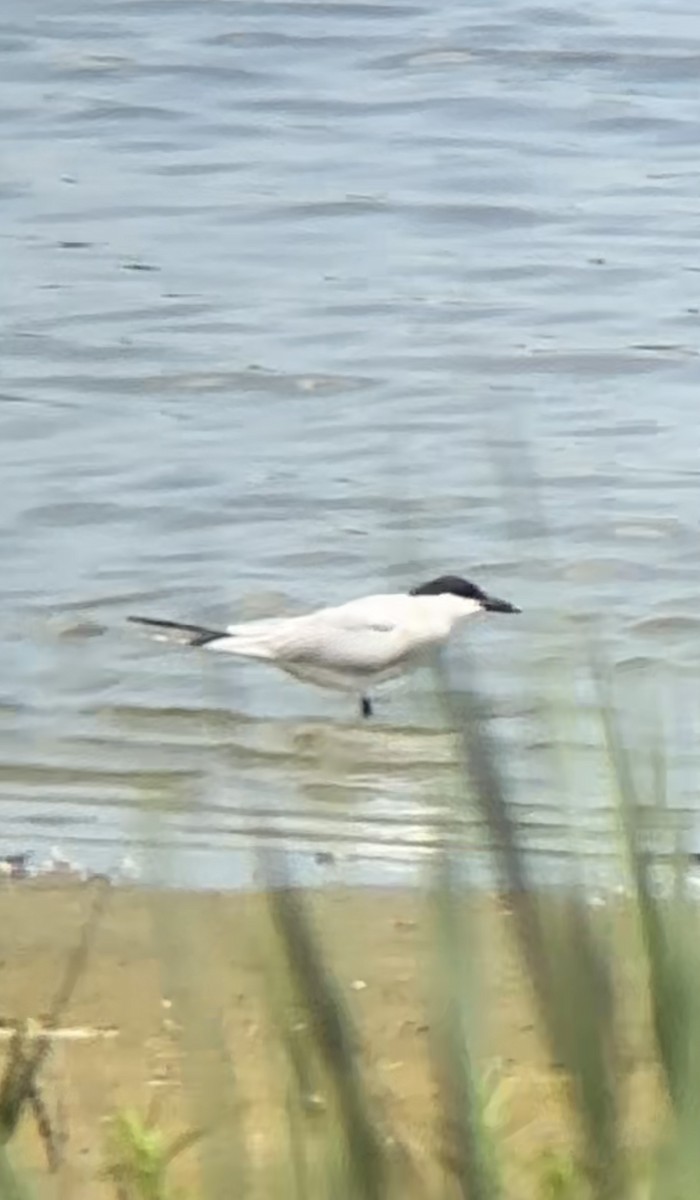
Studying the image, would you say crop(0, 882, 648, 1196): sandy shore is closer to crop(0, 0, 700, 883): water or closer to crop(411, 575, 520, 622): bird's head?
crop(0, 0, 700, 883): water

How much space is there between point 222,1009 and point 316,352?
10.1 metres

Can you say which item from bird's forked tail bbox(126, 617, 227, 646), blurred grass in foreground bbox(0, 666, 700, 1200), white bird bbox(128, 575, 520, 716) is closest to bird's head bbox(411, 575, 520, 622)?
white bird bbox(128, 575, 520, 716)

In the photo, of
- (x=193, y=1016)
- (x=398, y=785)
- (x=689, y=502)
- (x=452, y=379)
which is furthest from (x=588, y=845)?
(x=452, y=379)

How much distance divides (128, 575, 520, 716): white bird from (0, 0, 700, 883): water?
0.08 metres

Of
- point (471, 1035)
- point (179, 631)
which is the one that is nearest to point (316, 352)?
point (179, 631)

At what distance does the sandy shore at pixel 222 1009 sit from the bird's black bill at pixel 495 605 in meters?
2.20

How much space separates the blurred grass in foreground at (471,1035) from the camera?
1.46 metres

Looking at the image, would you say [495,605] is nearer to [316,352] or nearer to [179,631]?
[179,631]

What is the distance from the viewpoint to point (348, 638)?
7539 millimetres

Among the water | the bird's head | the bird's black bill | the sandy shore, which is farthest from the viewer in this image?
the bird's black bill

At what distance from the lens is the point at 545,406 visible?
1082cm

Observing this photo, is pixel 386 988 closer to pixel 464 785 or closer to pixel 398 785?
pixel 464 785

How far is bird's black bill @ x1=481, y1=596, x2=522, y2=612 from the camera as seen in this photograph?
7.53m

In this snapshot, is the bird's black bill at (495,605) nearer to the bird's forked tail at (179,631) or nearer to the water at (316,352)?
the water at (316,352)
